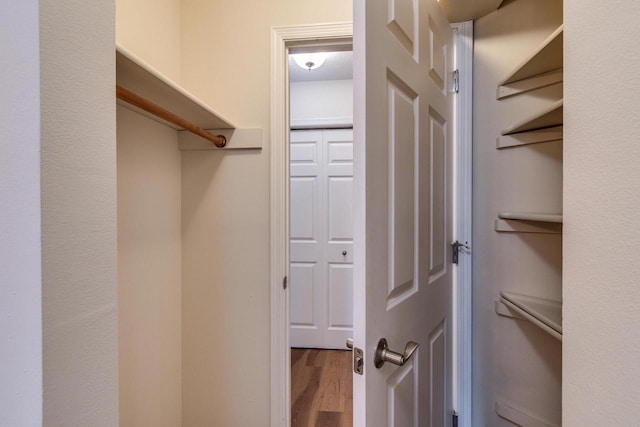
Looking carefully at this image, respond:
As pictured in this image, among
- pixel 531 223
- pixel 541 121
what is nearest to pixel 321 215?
pixel 531 223

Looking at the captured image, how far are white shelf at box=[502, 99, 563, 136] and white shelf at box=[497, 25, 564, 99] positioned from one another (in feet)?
0.49

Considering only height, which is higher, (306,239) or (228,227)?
(228,227)

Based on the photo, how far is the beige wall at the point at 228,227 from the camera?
1.32 metres

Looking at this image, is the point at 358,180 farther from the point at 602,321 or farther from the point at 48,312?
the point at 48,312

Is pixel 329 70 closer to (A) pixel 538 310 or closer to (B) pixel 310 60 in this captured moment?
(B) pixel 310 60

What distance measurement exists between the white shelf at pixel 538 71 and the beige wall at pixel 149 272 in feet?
4.51

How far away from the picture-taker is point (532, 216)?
0.89 metres

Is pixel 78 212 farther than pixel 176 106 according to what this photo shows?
No

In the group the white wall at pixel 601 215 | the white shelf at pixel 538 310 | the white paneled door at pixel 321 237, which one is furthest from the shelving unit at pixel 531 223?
the white paneled door at pixel 321 237

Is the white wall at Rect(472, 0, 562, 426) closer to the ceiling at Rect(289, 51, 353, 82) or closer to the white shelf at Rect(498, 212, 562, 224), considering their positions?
the white shelf at Rect(498, 212, 562, 224)

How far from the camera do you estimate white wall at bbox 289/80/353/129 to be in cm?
245

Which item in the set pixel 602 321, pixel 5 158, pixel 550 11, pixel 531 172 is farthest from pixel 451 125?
pixel 5 158

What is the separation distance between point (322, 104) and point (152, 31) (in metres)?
1.53

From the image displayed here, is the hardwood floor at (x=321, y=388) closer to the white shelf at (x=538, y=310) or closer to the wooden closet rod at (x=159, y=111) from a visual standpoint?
the white shelf at (x=538, y=310)
